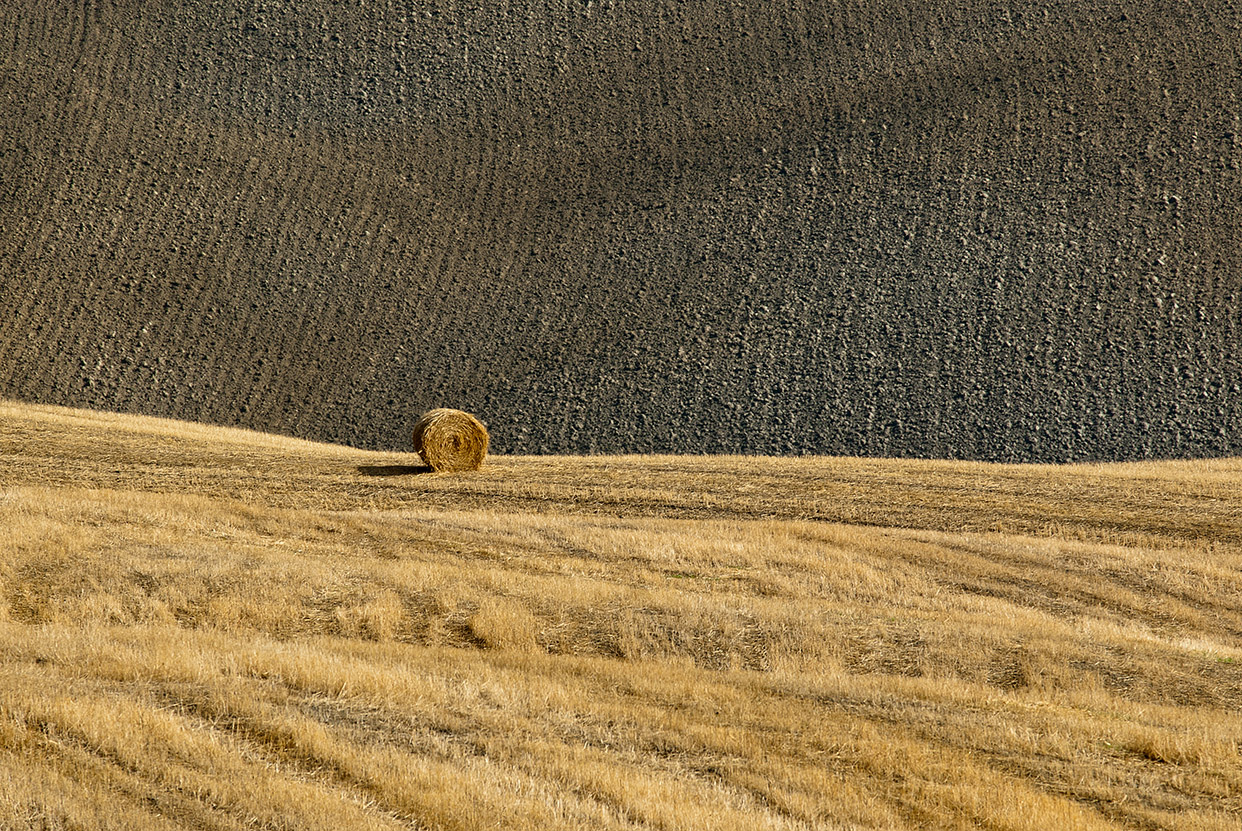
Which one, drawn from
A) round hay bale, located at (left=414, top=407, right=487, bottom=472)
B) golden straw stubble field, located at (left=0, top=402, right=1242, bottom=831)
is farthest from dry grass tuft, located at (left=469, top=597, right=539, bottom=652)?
round hay bale, located at (left=414, top=407, right=487, bottom=472)

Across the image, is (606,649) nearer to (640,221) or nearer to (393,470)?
(393,470)

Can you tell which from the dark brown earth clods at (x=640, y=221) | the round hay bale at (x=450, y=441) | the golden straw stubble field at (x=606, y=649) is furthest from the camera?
the dark brown earth clods at (x=640, y=221)

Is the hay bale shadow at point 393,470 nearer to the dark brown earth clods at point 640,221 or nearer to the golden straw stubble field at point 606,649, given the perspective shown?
the golden straw stubble field at point 606,649

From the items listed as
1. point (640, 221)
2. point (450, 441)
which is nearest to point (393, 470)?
point (450, 441)

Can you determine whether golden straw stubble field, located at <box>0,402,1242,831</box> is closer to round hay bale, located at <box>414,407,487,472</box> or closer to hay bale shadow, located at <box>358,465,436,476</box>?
hay bale shadow, located at <box>358,465,436,476</box>

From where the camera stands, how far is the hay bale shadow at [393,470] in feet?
68.0

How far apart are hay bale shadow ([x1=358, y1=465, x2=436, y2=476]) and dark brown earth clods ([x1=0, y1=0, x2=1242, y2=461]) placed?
385 inches

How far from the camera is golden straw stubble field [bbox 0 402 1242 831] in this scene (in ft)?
24.1

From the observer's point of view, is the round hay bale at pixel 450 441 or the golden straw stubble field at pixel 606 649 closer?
the golden straw stubble field at pixel 606 649

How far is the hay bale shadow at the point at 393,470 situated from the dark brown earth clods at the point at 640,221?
32.1ft

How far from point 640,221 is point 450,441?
19450 millimetres

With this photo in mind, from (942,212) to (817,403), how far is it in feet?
31.2

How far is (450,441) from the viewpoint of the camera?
20875 mm

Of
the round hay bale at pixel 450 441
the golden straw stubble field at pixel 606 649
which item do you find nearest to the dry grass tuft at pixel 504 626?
the golden straw stubble field at pixel 606 649
